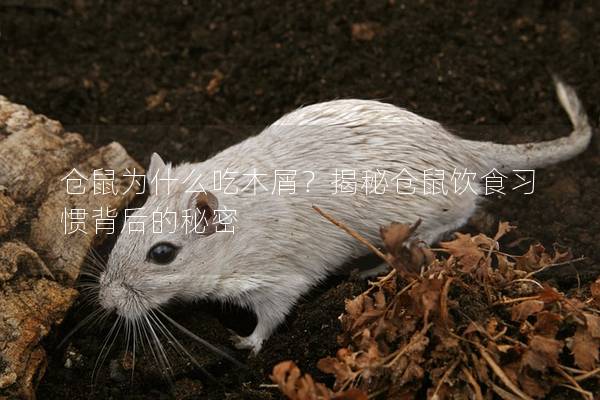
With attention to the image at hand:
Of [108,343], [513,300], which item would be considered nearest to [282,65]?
[108,343]

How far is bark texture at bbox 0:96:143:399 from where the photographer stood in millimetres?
2283

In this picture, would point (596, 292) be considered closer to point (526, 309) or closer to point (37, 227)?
point (526, 309)

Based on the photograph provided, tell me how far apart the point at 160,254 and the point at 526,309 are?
44.6 inches

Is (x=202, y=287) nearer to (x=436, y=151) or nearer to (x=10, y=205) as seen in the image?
(x=10, y=205)

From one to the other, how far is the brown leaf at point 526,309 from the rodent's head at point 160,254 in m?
0.95

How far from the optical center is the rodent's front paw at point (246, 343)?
246 centimetres

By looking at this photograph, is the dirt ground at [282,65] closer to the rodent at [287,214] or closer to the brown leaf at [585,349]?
the rodent at [287,214]

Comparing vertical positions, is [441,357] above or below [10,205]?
below

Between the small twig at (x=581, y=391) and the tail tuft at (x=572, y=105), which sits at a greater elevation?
the tail tuft at (x=572, y=105)

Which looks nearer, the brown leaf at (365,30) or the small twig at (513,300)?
the small twig at (513,300)

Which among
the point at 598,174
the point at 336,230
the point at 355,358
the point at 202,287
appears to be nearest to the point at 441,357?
the point at 355,358

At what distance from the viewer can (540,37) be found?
3713 mm

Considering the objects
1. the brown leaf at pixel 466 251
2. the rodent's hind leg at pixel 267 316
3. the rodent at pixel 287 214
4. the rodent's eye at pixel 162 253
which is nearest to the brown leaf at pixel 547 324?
the brown leaf at pixel 466 251

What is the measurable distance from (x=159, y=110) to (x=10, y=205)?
44.3 inches
